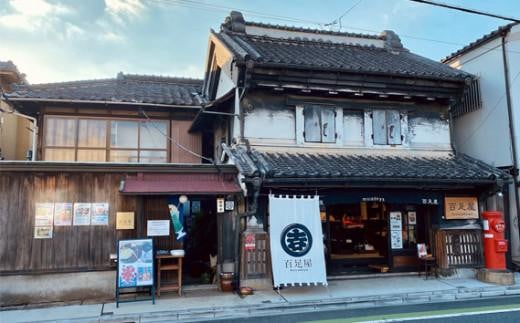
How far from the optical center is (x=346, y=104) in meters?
12.5

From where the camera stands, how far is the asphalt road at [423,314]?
308 inches

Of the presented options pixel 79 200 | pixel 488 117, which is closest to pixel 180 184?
pixel 79 200

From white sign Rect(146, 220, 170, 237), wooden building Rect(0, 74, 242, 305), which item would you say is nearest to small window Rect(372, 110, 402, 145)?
wooden building Rect(0, 74, 242, 305)

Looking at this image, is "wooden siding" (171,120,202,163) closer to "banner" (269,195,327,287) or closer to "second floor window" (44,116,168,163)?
"second floor window" (44,116,168,163)

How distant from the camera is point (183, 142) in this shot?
14312mm

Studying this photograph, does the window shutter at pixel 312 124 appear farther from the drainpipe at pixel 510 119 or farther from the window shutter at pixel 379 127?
the drainpipe at pixel 510 119

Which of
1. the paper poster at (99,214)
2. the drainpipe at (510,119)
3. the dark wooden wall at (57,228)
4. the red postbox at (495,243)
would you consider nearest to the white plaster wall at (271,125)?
the dark wooden wall at (57,228)

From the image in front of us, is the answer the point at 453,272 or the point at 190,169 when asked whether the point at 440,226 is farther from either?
the point at 190,169

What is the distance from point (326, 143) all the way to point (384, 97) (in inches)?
101

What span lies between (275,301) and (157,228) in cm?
357

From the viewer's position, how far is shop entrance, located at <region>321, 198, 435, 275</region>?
12.4m

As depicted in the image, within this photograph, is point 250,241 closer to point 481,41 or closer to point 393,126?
point 393,126

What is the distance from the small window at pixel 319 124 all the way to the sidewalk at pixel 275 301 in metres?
4.40

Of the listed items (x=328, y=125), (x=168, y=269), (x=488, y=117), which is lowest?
(x=168, y=269)
